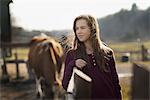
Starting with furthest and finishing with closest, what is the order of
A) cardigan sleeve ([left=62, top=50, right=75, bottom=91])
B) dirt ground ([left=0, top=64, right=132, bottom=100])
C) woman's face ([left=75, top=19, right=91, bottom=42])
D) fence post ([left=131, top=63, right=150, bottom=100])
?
dirt ground ([left=0, top=64, right=132, bottom=100]) → woman's face ([left=75, top=19, right=91, bottom=42]) → cardigan sleeve ([left=62, top=50, right=75, bottom=91]) → fence post ([left=131, top=63, right=150, bottom=100])

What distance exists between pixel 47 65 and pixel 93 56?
16.4 ft

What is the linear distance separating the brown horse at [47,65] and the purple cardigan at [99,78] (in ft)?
13.4

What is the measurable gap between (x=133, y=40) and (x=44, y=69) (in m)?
12.9

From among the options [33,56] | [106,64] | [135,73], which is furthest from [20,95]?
[135,73]

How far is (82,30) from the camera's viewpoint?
2236mm

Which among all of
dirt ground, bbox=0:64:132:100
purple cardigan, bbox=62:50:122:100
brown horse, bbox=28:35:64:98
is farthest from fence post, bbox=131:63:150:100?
dirt ground, bbox=0:64:132:100

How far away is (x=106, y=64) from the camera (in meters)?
2.31

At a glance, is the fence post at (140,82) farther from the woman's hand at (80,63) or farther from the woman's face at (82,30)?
the woman's face at (82,30)

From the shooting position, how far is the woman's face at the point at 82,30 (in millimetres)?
2240

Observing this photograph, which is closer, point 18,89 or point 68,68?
point 68,68

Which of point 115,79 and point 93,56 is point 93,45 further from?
point 115,79

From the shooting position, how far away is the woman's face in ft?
7.35

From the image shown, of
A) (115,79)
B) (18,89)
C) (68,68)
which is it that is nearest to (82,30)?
(68,68)

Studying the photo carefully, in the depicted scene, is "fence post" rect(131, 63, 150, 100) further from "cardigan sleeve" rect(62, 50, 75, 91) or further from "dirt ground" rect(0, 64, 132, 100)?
"dirt ground" rect(0, 64, 132, 100)
